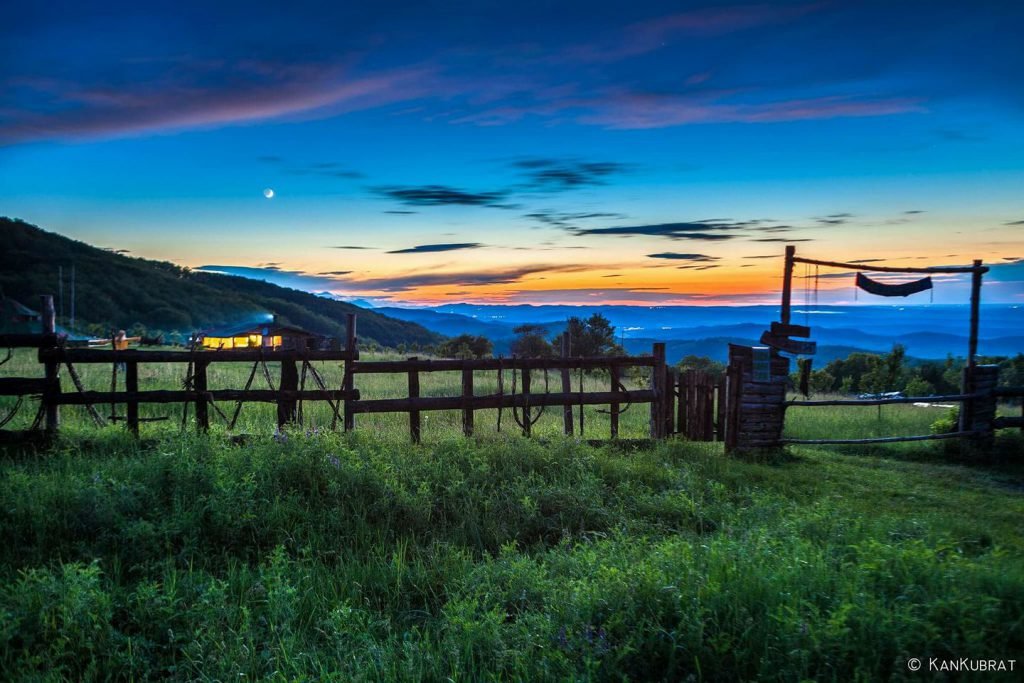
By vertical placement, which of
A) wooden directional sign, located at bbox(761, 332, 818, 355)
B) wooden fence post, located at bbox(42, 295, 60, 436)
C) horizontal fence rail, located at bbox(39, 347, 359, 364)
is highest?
wooden directional sign, located at bbox(761, 332, 818, 355)

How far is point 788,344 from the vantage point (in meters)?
12.3

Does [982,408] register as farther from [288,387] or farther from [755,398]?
[288,387]

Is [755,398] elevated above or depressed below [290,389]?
below

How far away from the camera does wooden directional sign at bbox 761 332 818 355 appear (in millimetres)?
12195

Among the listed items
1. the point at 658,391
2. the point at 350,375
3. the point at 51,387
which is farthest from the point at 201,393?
the point at 658,391

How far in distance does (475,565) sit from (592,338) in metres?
43.7

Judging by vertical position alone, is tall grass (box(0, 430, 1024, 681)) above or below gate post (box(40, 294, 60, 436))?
below

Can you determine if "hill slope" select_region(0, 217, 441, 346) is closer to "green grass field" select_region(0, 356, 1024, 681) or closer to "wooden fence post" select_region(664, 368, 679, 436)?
"wooden fence post" select_region(664, 368, 679, 436)

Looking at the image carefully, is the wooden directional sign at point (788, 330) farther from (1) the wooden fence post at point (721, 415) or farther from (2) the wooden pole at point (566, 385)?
(2) the wooden pole at point (566, 385)

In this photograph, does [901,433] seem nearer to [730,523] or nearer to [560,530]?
[730,523]

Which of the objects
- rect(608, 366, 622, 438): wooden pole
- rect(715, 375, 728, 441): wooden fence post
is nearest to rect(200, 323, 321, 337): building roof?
rect(608, 366, 622, 438): wooden pole

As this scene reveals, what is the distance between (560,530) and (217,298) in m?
167

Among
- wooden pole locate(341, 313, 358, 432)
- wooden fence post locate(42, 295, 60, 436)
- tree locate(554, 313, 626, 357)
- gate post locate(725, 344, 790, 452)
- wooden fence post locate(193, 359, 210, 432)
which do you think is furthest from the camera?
tree locate(554, 313, 626, 357)

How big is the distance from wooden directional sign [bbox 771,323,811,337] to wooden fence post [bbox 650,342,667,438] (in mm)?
2088
